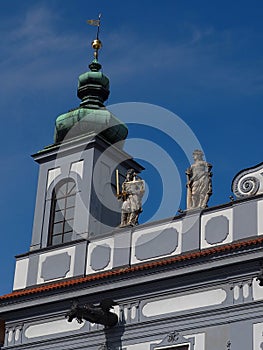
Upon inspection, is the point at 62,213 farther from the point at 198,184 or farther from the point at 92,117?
the point at 198,184

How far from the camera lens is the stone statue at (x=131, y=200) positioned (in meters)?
23.6

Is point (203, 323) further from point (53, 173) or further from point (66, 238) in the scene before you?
point (53, 173)

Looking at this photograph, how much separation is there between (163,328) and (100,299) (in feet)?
6.13

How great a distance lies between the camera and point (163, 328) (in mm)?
21219

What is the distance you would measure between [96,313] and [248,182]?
430cm

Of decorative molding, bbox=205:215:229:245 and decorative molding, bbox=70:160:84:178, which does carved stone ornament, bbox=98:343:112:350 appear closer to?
decorative molding, bbox=205:215:229:245

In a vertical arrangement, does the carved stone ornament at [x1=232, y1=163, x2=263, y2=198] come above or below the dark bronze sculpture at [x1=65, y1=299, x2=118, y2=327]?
above

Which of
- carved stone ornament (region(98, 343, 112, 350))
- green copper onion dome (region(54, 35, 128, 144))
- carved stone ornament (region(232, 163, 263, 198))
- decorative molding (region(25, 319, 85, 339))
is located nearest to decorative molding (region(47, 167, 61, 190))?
green copper onion dome (region(54, 35, 128, 144))

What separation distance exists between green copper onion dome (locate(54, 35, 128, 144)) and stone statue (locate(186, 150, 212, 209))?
4240 millimetres

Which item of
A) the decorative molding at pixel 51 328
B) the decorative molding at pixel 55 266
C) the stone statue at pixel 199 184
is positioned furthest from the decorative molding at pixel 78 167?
the decorative molding at pixel 51 328

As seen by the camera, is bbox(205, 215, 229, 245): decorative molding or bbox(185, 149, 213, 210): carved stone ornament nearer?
bbox(205, 215, 229, 245): decorative molding

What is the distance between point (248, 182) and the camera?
70.7 ft

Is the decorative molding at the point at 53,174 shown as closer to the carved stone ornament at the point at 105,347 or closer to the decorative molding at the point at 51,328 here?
the decorative molding at the point at 51,328

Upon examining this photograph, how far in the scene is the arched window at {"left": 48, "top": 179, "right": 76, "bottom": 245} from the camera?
83.8 feet
